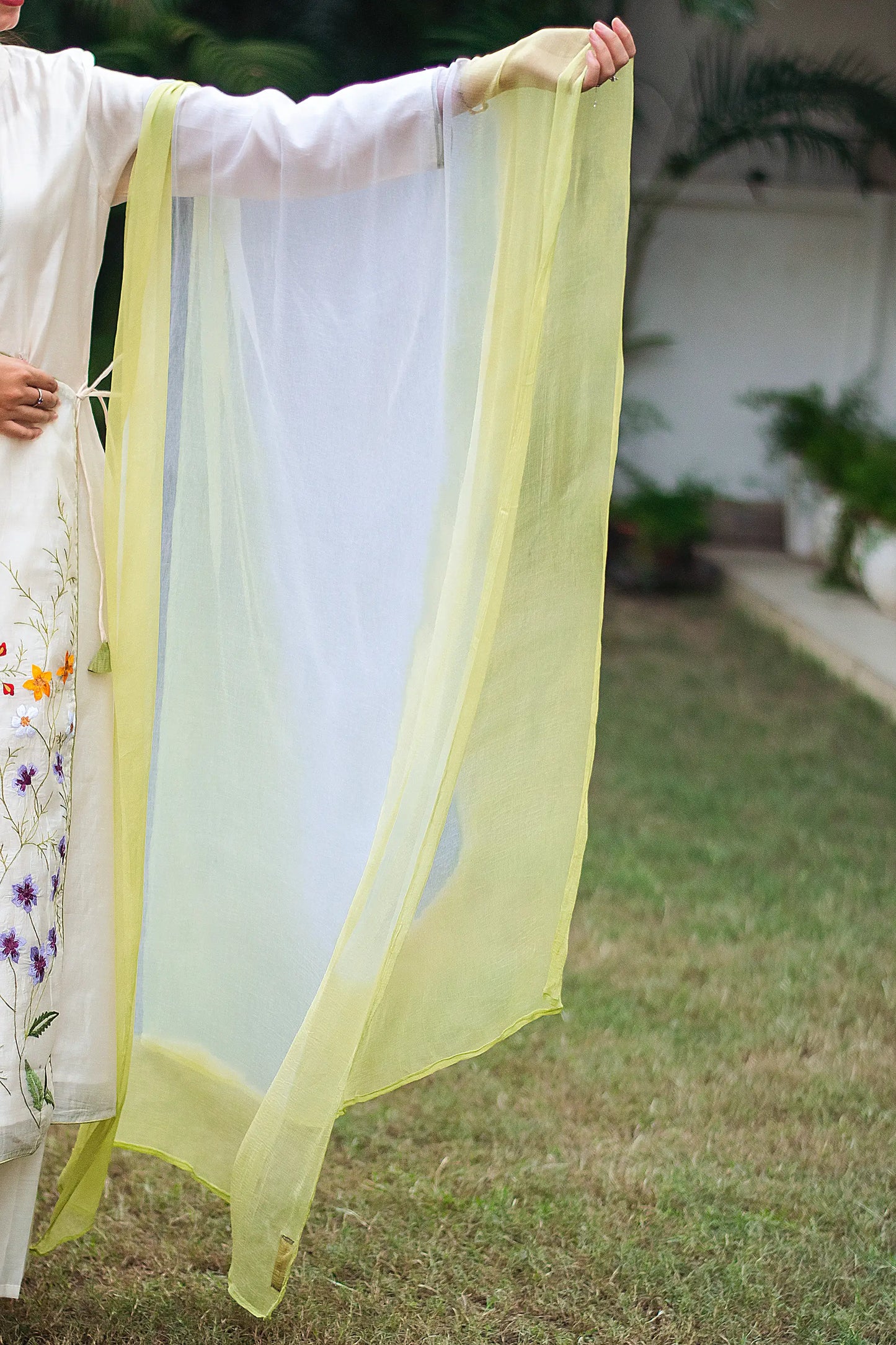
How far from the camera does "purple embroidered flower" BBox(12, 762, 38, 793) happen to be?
1521mm

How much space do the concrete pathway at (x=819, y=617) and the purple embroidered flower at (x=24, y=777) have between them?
397cm

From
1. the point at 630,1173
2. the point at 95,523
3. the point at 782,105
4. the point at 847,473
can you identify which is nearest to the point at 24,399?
the point at 95,523

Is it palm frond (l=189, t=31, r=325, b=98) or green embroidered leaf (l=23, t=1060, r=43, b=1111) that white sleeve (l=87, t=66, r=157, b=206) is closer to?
green embroidered leaf (l=23, t=1060, r=43, b=1111)

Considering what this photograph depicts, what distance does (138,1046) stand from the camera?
183cm

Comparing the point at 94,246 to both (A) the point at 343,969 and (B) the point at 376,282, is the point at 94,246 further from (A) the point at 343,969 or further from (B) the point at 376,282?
(A) the point at 343,969

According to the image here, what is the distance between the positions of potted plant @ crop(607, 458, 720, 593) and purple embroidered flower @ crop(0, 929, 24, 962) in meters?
6.01

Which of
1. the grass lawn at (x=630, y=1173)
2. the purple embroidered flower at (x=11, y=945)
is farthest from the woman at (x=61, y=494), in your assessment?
the grass lawn at (x=630, y=1173)

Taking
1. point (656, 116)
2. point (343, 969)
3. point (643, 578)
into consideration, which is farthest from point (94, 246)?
point (656, 116)

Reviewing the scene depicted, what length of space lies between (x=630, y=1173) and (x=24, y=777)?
116 centimetres

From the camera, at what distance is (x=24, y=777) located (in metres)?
1.53

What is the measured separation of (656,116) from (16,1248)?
24.6 ft

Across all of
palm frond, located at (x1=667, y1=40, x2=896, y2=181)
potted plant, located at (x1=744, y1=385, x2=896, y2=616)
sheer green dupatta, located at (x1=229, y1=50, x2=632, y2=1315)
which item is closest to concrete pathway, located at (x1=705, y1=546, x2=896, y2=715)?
potted plant, located at (x1=744, y1=385, x2=896, y2=616)

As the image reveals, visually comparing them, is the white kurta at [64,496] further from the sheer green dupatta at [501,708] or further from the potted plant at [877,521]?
the potted plant at [877,521]

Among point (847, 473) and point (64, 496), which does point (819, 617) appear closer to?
point (847, 473)
